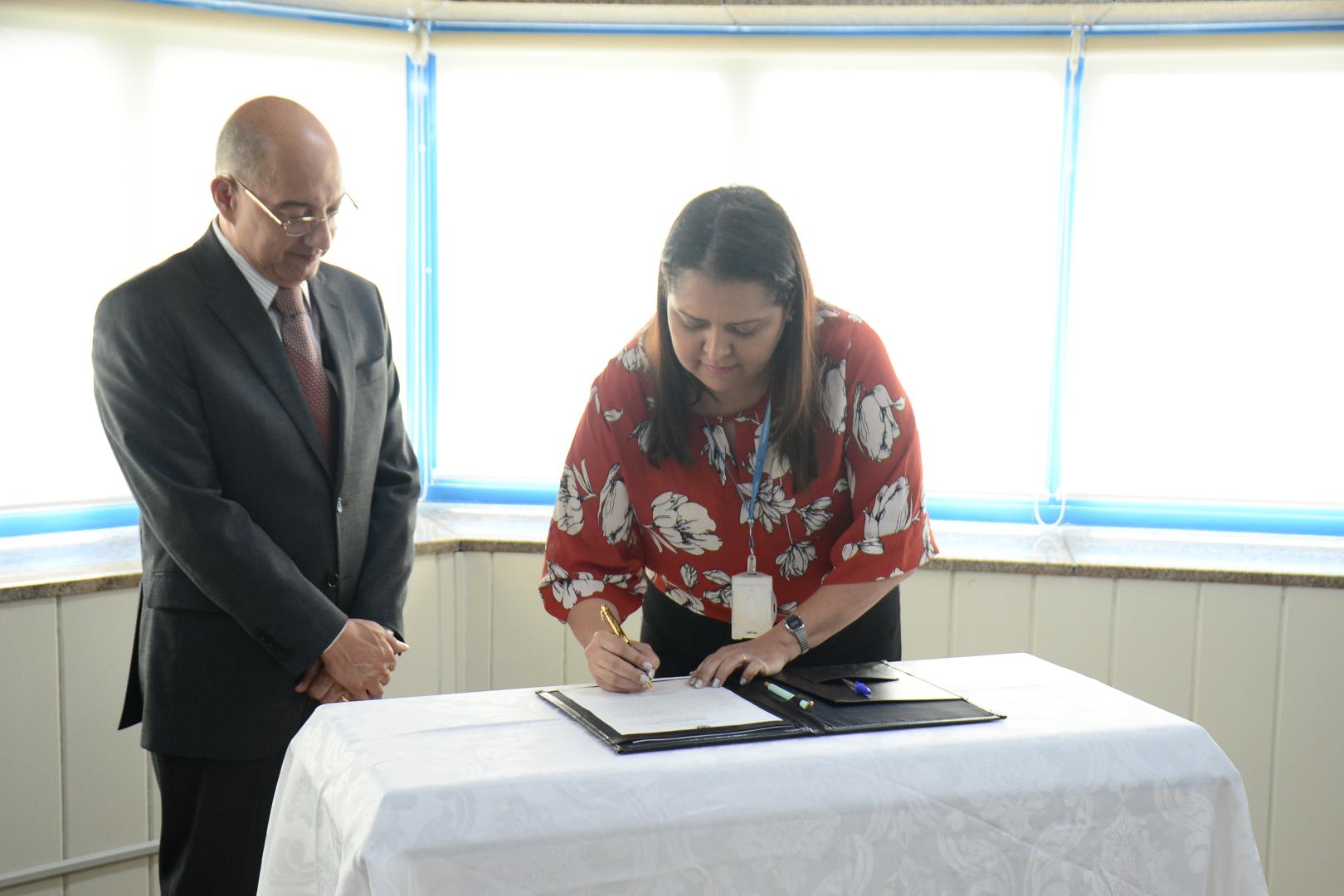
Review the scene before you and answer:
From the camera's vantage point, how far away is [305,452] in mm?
1970

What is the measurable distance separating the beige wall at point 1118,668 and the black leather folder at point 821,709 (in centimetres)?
110

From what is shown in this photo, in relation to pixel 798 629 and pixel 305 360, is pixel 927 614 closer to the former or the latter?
pixel 798 629

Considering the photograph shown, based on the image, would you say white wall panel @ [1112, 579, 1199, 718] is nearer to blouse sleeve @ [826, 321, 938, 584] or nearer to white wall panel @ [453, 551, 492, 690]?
blouse sleeve @ [826, 321, 938, 584]

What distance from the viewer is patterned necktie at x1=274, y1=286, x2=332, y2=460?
6.61ft

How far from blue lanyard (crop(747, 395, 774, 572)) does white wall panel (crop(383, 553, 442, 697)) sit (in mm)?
1264

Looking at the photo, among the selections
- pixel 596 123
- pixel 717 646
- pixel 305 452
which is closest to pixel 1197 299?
pixel 596 123

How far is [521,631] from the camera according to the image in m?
2.92

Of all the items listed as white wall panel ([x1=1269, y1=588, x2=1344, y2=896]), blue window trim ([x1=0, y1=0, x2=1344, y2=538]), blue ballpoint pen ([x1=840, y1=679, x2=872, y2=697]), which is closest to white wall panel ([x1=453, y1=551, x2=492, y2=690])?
blue window trim ([x1=0, y1=0, x2=1344, y2=538])

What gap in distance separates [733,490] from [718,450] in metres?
0.06

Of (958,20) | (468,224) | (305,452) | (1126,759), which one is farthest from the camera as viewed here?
(468,224)

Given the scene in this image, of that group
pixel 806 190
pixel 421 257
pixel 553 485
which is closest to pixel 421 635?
pixel 553 485

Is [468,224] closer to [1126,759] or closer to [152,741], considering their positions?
[152,741]

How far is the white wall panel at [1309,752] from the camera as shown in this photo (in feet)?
8.57

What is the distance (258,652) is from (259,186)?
0.75m
